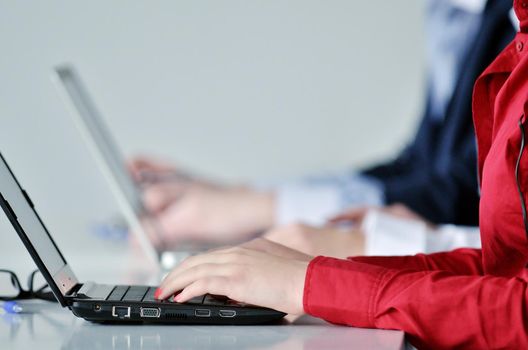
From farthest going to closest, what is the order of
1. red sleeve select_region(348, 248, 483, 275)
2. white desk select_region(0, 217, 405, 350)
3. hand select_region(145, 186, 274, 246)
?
hand select_region(145, 186, 274, 246) < red sleeve select_region(348, 248, 483, 275) < white desk select_region(0, 217, 405, 350)

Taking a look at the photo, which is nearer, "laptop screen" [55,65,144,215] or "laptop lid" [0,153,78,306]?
"laptop lid" [0,153,78,306]

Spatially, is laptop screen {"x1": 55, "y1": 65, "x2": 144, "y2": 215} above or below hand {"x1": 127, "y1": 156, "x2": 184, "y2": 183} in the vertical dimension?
above

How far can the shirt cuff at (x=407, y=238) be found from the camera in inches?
64.2

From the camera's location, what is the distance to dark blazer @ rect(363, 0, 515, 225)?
2168 millimetres

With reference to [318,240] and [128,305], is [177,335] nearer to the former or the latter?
[128,305]

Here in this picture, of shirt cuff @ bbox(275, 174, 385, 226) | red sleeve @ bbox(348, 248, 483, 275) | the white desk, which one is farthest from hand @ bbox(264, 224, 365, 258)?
shirt cuff @ bbox(275, 174, 385, 226)

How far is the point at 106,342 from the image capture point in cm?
101

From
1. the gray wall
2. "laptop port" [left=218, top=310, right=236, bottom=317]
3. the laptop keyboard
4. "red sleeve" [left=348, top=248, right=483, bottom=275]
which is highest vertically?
the laptop keyboard

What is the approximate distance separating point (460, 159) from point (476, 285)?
1.22 meters

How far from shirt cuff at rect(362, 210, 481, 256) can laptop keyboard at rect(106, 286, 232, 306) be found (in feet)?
1.73

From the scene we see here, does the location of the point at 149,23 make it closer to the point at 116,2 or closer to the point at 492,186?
the point at 116,2

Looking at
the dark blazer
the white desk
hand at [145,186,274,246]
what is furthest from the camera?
hand at [145,186,274,246]

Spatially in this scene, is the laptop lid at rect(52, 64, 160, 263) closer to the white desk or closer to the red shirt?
the white desk

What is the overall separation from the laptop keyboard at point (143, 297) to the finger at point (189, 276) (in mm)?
12
